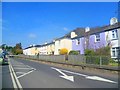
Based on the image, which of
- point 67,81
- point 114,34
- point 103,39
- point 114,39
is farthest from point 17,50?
point 67,81

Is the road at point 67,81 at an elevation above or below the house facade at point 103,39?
below

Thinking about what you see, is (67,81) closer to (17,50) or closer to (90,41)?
(90,41)

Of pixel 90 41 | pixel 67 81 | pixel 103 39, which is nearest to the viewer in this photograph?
pixel 67 81

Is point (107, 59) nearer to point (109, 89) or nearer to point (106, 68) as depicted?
point (106, 68)

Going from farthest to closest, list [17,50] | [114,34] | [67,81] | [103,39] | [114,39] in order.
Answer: [17,50] → [103,39] → [114,34] → [114,39] → [67,81]

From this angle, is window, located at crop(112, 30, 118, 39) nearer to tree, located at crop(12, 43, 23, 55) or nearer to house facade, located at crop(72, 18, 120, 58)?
house facade, located at crop(72, 18, 120, 58)

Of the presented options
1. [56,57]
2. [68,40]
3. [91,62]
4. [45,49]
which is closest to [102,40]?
[56,57]

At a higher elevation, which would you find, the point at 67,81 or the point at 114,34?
the point at 114,34

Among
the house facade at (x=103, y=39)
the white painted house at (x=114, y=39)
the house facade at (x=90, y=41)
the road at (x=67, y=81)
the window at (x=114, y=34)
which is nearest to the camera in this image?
the road at (x=67, y=81)

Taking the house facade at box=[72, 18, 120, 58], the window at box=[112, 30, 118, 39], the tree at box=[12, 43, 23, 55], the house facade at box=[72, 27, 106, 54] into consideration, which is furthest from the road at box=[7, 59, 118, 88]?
the tree at box=[12, 43, 23, 55]

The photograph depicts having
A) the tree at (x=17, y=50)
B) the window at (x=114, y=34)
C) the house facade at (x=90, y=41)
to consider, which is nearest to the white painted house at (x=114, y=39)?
the window at (x=114, y=34)

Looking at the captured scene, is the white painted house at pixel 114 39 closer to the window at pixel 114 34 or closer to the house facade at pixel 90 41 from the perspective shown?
the window at pixel 114 34

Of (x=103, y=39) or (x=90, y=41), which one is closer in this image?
(x=103, y=39)

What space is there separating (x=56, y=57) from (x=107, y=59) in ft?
75.5
